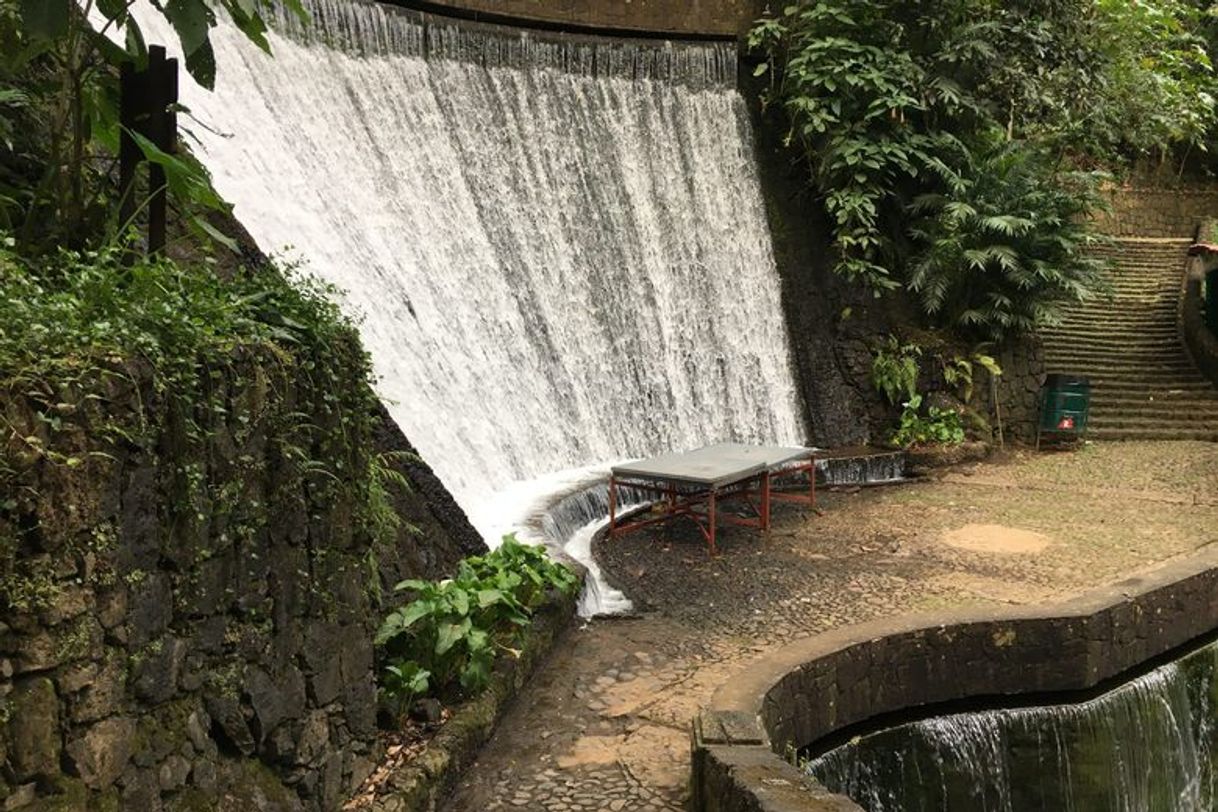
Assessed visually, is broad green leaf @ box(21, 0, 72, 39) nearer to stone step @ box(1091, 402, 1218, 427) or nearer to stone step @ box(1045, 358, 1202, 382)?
stone step @ box(1091, 402, 1218, 427)

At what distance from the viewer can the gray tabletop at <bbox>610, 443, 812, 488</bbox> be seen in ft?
26.0

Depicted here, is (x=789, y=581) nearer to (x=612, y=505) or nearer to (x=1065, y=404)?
(x=612, y=505)

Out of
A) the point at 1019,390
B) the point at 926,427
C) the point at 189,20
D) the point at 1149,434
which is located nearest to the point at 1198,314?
the point at 1149,434

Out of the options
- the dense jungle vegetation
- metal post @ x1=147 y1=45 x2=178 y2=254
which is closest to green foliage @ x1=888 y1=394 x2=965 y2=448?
the dense jungle vegetation

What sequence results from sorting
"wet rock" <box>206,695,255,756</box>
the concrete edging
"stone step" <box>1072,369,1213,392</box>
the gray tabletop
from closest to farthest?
"wet rock" <box>206,695,255,756</box> < the concrete edging < the gray tabletop < "stone step" <box>1072,369,1213,392</box>

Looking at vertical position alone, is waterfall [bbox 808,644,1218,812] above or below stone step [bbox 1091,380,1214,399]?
below

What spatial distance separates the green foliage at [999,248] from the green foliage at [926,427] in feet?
4.07

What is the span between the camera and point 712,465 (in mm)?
8359

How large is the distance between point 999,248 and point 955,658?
291 inches

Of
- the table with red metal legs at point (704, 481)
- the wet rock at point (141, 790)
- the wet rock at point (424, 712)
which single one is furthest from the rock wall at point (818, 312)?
the wet rock at point (141, 790)

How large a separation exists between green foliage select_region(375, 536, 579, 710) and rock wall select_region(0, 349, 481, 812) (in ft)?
0.99

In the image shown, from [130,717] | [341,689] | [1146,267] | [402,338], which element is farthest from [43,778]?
[1146,267]

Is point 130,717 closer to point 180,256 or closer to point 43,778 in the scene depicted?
point 43,778

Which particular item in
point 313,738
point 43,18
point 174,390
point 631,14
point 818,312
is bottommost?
point 313,738
